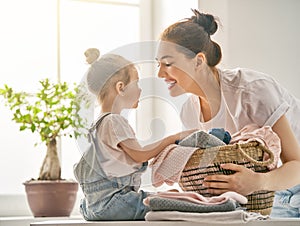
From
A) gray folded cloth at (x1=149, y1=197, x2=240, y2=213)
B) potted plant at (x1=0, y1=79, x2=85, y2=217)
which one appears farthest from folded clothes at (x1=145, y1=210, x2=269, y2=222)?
potted plant at (x1=0, y1=79, x2=85, y2=217)

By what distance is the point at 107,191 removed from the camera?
4.47ft

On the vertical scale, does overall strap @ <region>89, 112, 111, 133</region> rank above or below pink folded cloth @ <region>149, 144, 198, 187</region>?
above

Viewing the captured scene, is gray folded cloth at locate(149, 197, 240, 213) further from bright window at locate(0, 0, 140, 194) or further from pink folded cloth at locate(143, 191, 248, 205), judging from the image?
bright window at locate(0, 0, 140, 194)

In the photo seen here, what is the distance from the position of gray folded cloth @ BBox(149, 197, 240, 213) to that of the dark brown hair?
364 millimetres

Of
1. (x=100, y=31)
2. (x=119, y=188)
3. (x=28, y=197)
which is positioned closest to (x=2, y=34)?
(x=100, y=31)

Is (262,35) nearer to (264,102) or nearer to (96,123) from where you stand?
(264,102)

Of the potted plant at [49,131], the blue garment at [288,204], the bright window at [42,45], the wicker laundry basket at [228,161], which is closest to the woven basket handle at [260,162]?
the wicker laundry basket at [228,161]

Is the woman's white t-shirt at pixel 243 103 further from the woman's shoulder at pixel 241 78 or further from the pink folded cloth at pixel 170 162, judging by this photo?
the pink folded cloth at pixel 170 162

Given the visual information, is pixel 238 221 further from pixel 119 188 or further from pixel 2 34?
pixel 2 34

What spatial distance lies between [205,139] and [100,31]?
156 centimetres

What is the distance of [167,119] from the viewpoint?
149 centimetres

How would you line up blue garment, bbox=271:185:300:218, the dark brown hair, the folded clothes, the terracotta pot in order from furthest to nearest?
the terracotta pot
blue garment, bbox=271:185:300:218
the dark brown hair
the folded clothes

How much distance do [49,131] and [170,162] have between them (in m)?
1.13

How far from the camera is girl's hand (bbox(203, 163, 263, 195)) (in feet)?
4.40
